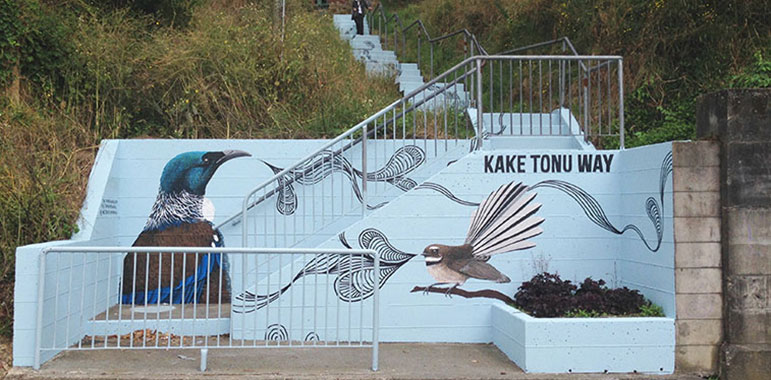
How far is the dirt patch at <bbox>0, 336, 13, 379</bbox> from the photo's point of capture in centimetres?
657

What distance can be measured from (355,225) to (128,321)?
2.69 m

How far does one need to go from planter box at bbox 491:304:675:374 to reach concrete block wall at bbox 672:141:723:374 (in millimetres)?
206

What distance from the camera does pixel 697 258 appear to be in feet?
22.7

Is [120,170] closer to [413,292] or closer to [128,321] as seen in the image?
[128,321]

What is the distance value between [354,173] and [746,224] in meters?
4.63

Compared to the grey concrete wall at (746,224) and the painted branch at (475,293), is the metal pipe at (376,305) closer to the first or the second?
the painted branch at (475,293)

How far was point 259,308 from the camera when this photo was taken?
25.4ft

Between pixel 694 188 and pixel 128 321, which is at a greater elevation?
pixel 694 188

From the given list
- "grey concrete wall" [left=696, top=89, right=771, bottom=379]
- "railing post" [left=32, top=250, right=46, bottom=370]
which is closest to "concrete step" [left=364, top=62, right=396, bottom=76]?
"grey concrete wall" [left=696, top=89, right=771, bottom=379]

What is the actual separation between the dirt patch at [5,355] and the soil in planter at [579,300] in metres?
5.17

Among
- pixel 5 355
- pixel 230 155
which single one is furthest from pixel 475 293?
pixel 5 355

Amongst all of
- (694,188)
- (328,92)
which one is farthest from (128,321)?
(694,188)

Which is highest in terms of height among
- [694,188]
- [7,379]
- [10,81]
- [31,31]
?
[31,31]

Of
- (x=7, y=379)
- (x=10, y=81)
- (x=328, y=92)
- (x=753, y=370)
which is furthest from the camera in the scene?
(x=328, y=92)
